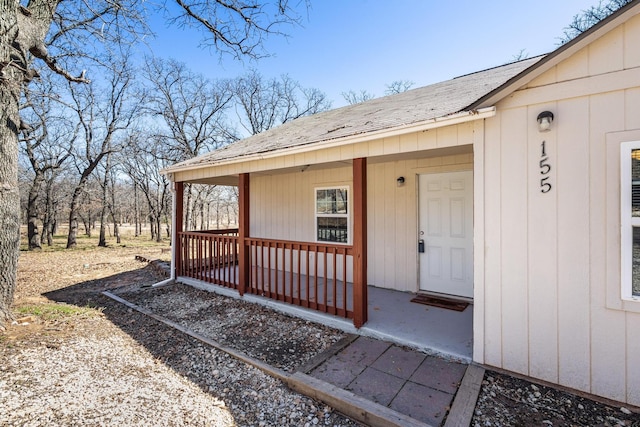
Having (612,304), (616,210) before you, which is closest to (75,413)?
(612,304)

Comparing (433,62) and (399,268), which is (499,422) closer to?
(399,268)

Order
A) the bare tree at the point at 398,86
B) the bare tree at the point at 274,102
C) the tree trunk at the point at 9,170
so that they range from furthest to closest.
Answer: the bare tree at the point at 274,102, the bare tree at the point at 398,86, the tree trunk at the point at 9,170

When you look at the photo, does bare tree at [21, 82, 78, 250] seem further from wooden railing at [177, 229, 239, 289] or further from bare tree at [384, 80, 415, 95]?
bare tree at [384, 80, 415, 95]

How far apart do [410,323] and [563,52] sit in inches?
128

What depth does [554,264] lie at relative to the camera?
2.67 meters

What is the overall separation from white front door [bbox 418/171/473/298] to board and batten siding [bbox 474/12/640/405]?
1.84 meters

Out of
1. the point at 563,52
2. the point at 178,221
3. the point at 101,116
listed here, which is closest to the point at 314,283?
the point at 178,221

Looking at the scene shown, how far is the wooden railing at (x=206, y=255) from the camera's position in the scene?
595 cm

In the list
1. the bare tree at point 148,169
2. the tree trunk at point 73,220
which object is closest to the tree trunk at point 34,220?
the tree trunk at point 73,220

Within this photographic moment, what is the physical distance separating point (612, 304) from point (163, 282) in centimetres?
734

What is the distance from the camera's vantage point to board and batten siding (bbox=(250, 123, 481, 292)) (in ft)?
11.6

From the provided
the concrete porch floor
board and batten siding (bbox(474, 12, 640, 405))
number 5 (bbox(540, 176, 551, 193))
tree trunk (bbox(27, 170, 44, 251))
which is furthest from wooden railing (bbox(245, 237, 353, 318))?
tree trunk (bbox(27, 170, 44, 251))

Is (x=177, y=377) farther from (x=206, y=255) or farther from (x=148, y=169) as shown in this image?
(x=148, y=169)

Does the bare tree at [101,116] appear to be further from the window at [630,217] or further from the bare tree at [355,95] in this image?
the window at [630,217]
